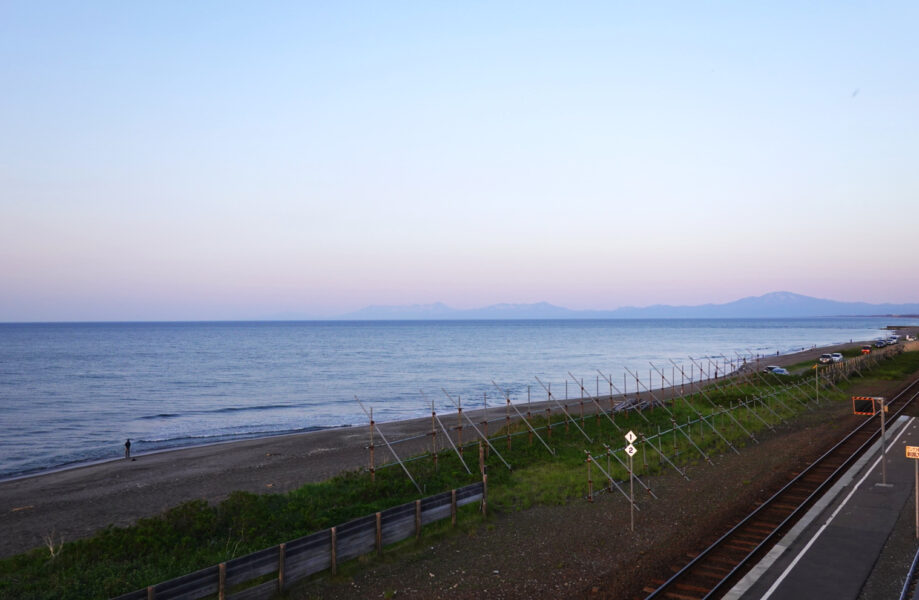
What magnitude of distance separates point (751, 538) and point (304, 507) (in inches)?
595

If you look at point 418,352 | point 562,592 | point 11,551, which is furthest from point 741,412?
point 418,352

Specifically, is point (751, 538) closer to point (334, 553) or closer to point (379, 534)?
point (379, 534)

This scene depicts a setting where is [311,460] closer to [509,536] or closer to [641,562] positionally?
[509,536]

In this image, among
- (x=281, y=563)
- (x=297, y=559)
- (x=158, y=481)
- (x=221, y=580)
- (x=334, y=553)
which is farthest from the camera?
(x=158, y=481)

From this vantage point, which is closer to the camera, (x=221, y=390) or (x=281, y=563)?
(x=281, y=563)

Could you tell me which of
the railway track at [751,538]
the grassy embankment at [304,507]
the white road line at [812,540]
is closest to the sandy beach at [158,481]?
the grassy embankment at [304,507]

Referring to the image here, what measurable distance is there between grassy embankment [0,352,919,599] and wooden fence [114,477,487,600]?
1361 millimetres

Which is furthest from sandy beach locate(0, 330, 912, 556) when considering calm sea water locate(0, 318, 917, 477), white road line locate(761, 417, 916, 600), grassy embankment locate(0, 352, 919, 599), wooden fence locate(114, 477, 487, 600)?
white road line locate(761, 417, 916, 600)

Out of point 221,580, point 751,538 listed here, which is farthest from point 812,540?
point 221,580

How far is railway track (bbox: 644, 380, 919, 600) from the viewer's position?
15094 mm

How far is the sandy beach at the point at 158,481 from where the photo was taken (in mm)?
25406

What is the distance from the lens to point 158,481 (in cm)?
3266

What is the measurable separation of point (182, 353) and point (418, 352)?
5874 centimetres

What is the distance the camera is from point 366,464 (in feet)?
114
